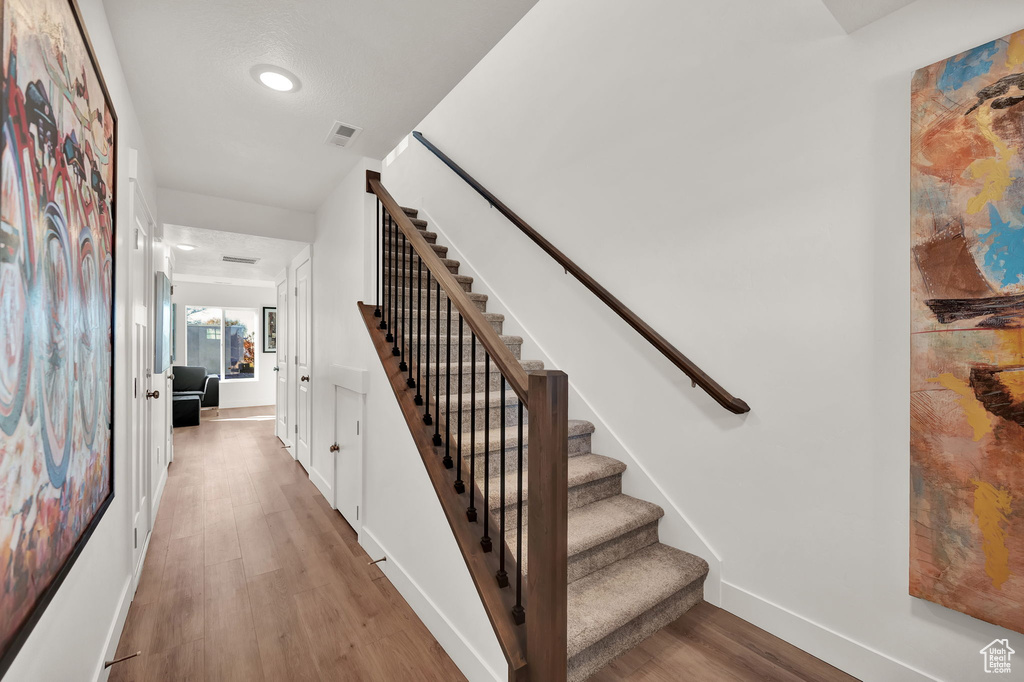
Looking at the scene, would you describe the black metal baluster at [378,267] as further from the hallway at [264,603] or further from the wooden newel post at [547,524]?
the wooden newel post at [547,524]

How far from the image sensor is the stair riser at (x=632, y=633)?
155 cm

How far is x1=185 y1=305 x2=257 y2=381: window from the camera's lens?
26.7 feet

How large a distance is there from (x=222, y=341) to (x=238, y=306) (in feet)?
2.44

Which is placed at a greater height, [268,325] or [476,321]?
[268,325]

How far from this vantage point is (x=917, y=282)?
1.43 m

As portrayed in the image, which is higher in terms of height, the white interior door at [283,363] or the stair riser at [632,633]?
the white interior door at [283,363]

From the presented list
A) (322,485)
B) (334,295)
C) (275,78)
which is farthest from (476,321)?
(322,485)

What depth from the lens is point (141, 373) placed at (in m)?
2.37

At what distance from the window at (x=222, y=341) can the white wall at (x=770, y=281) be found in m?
7.92

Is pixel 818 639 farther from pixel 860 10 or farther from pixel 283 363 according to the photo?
pixel 283 363

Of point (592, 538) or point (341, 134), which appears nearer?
point (592, 538)

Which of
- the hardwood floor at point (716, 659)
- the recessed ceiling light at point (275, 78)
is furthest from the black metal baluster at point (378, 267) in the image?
the hardwood floor at point (716, 659)

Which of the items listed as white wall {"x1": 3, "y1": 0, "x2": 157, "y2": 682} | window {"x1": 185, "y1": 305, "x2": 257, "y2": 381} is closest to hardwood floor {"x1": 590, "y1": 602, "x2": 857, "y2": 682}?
white wall {"x1": 3, "y1": 0, "x2": 157, "y2": 682}

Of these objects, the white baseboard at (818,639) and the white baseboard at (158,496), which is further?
the white baseboard at (158,496)
